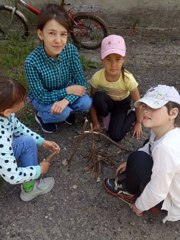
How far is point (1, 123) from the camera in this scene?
1822 millimetres

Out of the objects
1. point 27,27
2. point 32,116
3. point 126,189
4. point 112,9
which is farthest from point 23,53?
point 126,189

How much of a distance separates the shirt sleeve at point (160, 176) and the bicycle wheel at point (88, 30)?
2.33 meters

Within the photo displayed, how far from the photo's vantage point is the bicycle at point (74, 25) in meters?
3.61

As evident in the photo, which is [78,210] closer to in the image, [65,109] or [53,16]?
[65,109]

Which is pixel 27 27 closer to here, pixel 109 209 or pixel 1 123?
pixel 1 123

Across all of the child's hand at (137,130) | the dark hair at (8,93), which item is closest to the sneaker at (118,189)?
the child's hand at (137,130)

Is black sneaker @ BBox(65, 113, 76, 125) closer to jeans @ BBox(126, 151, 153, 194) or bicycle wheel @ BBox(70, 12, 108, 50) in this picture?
jeans @ BBox(126, 151, 153, 194)

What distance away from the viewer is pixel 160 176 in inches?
64.3

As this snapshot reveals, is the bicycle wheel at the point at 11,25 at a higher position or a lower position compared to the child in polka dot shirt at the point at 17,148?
higher

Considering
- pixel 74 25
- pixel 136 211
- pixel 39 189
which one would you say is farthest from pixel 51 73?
pixel 74 25

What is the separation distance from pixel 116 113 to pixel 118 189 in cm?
73

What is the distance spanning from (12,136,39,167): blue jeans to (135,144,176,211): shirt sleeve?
0.76 m

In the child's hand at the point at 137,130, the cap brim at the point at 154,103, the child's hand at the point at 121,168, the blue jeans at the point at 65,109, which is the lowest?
the child's hand at the point at 121,168

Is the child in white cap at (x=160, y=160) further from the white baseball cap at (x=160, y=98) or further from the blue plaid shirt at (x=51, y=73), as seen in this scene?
the blue plaid shirt at (x=51, y=73)
